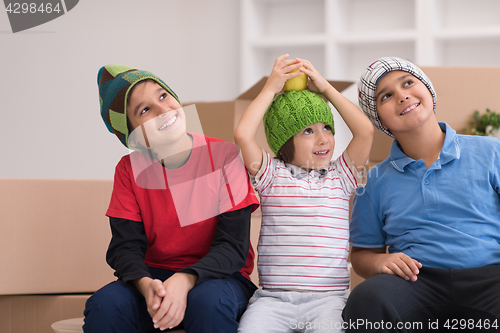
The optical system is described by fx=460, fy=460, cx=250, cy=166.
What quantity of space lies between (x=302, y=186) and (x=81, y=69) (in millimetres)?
1076

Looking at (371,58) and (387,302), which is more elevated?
(371,58)

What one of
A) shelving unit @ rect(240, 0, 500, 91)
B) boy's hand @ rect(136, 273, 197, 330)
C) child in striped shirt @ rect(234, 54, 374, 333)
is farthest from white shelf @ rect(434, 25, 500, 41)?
boy's hand @ rect(136, 273, 197, 330)

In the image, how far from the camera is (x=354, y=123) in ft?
2.99

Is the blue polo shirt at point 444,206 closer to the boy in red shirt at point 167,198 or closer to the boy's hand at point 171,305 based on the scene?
the boy in red shirt at point 167,198

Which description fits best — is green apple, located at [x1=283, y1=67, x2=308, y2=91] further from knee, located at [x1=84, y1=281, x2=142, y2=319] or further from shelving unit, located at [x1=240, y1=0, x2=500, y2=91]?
shelving unit, located at [x1=240, y1=0, x2=500, y2=91]

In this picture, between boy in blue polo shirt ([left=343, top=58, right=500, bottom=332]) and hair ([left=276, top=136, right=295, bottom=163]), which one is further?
hair ([left=276, top=136, right=295, bottom=163])

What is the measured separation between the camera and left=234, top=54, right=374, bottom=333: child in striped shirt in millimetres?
855

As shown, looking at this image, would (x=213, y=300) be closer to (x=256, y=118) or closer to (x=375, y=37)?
(x=256, y=118)

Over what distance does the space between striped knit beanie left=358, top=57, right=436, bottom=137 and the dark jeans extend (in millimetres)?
328

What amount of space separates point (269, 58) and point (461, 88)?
4.16ft

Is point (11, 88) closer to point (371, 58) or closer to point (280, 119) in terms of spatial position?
point (280, 119)

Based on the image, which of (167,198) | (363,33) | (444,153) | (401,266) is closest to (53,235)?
(167,198)

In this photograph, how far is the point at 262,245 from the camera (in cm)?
91

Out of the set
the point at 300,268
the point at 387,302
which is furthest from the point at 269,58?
the point at 387,302
